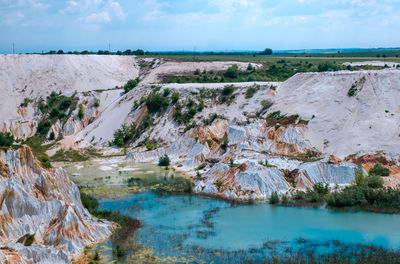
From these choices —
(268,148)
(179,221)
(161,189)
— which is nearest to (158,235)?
(179,221)

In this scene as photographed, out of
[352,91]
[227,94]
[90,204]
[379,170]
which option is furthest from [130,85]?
[379,170]

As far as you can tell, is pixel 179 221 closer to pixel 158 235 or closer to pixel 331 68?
pixel 158 235

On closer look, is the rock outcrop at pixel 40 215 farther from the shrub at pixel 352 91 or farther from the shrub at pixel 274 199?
the shrub at pixel 352 91

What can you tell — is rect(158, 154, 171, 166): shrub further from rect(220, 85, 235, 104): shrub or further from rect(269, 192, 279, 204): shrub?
rect(269, 192, 279, 204): shrub

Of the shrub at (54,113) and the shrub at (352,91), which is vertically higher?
the shrub at (352,91)

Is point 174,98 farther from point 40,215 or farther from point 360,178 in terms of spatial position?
point 40,215

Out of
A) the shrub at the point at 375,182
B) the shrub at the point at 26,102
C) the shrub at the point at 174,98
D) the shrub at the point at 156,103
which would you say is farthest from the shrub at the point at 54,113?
the shrub at the point at 375,182
